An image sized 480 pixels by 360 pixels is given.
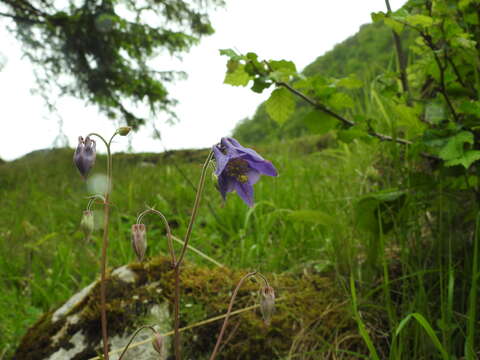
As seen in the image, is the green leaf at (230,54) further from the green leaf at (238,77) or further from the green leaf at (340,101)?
the green leaf at (340,101)

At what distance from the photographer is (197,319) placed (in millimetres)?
1824

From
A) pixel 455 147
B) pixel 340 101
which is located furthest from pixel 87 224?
pixel 455 147

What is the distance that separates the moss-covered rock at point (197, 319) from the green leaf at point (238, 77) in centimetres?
100

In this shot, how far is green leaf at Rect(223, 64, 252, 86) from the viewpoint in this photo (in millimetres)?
1718

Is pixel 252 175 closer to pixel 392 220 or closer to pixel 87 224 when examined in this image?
pixel 87 224

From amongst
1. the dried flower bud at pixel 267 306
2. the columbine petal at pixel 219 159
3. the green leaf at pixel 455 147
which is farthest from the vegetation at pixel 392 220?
the columbine petal at pixel 219 159

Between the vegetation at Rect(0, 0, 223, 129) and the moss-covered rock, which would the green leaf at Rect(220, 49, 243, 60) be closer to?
the moss-covered rock

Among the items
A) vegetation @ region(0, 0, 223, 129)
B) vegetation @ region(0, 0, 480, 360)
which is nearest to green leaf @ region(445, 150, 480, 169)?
vegetation @ region(0, 0, 480, 360)

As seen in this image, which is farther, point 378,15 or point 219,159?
point 378,15

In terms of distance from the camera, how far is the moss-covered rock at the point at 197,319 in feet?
5.74

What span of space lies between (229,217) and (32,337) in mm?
1840

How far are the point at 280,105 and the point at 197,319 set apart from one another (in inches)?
42.4

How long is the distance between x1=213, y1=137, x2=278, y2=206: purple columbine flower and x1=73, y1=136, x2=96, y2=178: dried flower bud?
365 millimetres

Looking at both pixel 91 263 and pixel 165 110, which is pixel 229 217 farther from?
pixel 165 110
